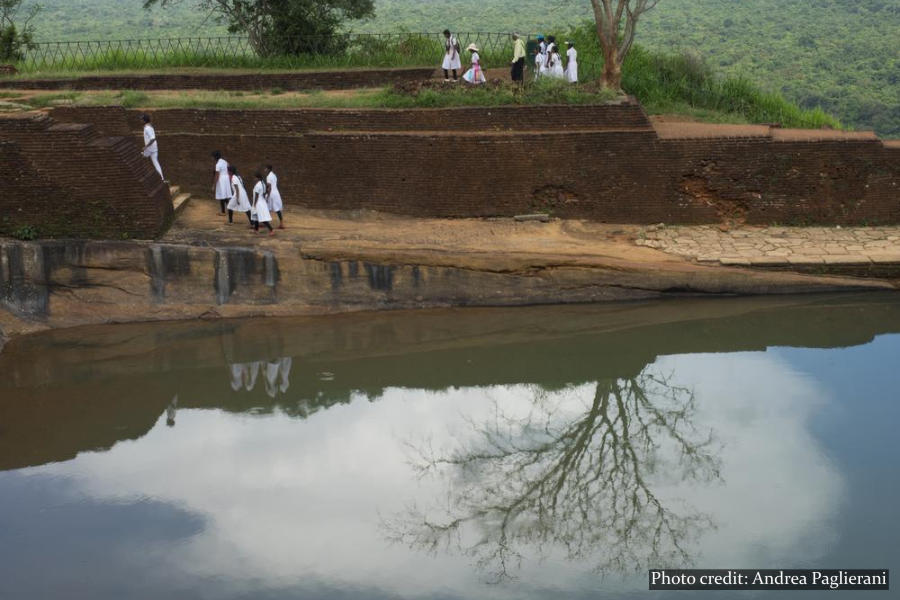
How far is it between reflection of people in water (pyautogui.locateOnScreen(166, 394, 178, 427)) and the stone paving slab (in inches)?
242

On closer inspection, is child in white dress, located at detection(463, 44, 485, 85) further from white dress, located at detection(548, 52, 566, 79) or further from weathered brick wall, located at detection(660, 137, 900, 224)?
weathered brick wall, located at detection(660, 137, 900, 224)

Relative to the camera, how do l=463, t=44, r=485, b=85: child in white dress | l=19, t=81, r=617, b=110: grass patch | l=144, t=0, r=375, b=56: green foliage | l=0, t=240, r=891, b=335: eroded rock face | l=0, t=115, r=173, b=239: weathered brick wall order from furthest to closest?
l=144, t=0, r=375, b=56: green foliage → l=463, t=44, r=485, b=85: child in white dress → l=19, t=81, r=617, b=110: grass patch → l=0, t=240, r=891, b=335: eroded rock face → l=0, t=115, r=173, b=239: weathered brick wall

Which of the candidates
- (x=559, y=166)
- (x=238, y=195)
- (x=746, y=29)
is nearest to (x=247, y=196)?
(x=238, y=195)

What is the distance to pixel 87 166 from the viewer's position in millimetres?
12102

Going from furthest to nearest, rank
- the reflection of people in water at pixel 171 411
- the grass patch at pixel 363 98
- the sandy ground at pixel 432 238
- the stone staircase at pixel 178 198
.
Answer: the grass patch at pixel 363 98 → the stone staircase at pixel 178 198 → the sandy ground at pixel 432 238 → the reflection of people in water at pixel 171 411

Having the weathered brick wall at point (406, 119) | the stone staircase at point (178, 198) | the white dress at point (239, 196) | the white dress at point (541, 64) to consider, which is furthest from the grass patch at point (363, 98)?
the white dress at point (239, 196)

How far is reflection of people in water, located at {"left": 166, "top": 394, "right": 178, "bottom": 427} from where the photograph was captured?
10094 millimetres

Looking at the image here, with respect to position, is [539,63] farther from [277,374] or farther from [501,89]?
[277,374]

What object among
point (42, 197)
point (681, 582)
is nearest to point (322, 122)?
point (42, 197)

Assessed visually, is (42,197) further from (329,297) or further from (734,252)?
(734,252)

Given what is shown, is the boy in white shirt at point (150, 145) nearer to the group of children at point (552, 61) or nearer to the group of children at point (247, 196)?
the group of children at point (247, 196)

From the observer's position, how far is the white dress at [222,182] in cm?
1295

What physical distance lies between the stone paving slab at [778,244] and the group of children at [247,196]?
187 inches

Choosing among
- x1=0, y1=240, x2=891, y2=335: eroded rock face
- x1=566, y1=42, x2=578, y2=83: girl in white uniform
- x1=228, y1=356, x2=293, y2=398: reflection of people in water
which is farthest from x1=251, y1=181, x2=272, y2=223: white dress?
x1=566, y1=42, x2=578, y2=83: girl in white uniform
